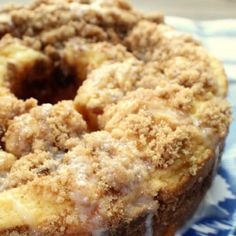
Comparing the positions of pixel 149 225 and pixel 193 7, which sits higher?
pixel 149 225

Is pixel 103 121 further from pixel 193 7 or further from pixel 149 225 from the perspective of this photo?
pixel 193 7

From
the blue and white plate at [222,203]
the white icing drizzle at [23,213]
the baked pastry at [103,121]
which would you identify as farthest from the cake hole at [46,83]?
the white icing drizzle at [23,213]

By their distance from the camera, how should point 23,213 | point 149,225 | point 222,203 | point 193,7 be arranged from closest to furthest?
point 23,213
point 149,225
point 222,203
point 193,7

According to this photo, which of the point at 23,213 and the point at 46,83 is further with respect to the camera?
the point at 46,83

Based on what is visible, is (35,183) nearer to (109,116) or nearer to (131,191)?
(131,191)

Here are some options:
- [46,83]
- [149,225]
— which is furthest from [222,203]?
[46,83]

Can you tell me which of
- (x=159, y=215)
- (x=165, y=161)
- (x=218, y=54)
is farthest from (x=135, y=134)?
(x=218, y=54)

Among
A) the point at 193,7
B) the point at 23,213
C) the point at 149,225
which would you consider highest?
the point at 23,213

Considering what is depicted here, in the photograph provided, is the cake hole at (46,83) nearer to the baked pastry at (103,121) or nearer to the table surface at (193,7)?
the baked pastry at (103,121)
